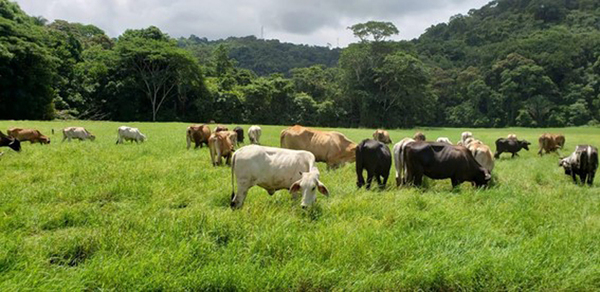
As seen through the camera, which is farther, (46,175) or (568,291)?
(46,175)

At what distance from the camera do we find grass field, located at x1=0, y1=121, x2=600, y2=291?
11.9 ft

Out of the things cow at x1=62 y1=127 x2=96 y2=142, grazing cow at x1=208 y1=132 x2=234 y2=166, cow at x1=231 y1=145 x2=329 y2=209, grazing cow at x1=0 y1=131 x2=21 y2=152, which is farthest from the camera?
cow at x1=62 y1=127 x2=96 y2=142

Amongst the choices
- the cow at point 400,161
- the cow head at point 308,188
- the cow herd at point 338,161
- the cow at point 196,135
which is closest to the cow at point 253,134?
the cow herd at point 338,161

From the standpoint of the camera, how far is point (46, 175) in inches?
313

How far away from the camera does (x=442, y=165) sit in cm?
862

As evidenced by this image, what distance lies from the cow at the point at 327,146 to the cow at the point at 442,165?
2594 mm

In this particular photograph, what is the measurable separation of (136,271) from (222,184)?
433 cm

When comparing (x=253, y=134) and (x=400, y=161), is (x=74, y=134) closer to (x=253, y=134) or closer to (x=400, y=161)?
(x=253, y=134)

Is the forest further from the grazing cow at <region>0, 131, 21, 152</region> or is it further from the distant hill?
the distant hill

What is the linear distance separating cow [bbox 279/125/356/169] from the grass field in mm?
3856

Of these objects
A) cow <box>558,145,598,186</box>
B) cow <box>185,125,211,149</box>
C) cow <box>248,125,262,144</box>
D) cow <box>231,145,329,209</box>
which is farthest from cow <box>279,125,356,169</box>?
cow <box>558,145,598,186</box>

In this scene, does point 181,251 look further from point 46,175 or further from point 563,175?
point 563,175

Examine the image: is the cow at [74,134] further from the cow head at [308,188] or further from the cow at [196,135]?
the cow head at [308,188]

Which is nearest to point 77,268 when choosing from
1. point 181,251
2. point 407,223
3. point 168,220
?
point 181,251
